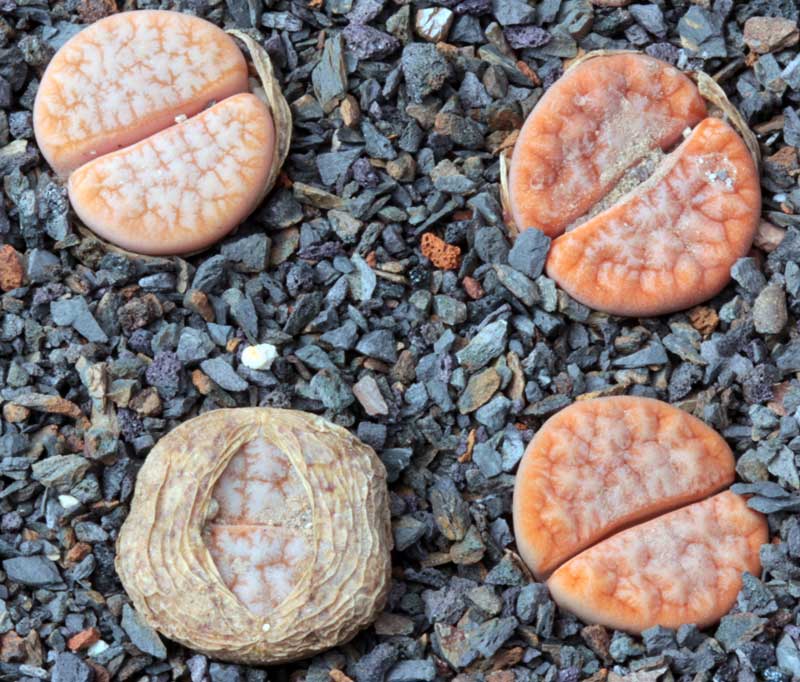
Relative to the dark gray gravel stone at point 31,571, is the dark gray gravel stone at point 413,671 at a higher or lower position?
lower

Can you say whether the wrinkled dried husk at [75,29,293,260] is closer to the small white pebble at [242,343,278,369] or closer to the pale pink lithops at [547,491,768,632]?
the small white pebble at [242,343,278,369]

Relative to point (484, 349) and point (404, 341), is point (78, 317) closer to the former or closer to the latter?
point (404, 341)

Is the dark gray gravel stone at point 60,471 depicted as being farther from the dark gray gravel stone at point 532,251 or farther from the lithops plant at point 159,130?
the dark gray gravel stone at point 532,251

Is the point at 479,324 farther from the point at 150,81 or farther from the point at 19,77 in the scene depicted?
the point at 19,77

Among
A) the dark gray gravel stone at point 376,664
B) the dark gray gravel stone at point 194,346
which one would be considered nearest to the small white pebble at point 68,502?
the dark gray gravel stone at point 194,346

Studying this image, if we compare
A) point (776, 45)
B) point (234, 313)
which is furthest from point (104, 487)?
point (776, 45)

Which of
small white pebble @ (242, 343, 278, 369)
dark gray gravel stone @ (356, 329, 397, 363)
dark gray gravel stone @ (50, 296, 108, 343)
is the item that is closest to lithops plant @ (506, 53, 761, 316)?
dark gray gravel stone @ (356, 329, 397, 363)

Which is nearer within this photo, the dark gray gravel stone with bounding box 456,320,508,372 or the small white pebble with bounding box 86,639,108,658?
the small white pebble with bounding box 86,639,108,658
